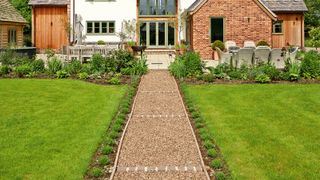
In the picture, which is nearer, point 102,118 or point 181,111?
point 102,118

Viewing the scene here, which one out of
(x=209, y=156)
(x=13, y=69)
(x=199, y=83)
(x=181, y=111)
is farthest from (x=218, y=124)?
(x=13, y=69)

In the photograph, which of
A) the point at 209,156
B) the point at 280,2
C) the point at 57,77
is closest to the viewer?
the point at 209,156

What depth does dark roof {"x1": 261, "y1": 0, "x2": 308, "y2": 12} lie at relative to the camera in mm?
39312

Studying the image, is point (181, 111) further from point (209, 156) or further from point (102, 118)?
point (209, 156)

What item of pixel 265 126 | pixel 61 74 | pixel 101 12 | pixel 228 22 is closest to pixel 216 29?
pixel 228 22

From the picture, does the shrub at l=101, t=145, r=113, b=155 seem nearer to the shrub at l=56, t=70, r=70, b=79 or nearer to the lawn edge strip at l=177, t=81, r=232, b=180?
the lawn edge strip at l=177, t=81, r=232, b=180

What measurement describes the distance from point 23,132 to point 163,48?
1228 inches

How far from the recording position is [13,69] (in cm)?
2123

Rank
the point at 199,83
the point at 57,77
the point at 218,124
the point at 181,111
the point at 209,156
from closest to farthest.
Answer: the point at 209,156 → the point at 218,124 → the point at 181,111 → the point at 199,83 → the point at 57,77

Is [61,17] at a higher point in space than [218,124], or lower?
higher

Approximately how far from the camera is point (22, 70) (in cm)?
2025

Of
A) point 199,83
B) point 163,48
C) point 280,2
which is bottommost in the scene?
point 199,83

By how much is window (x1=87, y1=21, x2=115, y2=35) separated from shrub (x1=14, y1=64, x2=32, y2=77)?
1983 cm

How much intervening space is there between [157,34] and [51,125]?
3081cm
